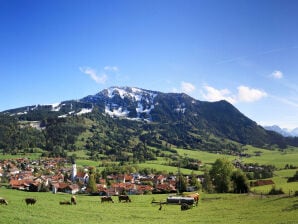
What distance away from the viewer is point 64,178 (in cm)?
16688

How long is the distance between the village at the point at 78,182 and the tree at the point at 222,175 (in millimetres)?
14301

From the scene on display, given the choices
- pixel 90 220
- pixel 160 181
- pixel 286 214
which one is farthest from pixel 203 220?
pixel 160 181

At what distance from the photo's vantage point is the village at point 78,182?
119 m

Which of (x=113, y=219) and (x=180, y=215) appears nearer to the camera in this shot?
(x=113, y=219)

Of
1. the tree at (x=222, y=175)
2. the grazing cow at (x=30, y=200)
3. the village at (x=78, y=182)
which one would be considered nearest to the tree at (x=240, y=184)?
the tree at (x=222, y=175)

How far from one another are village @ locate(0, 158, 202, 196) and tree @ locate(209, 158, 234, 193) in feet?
46.9

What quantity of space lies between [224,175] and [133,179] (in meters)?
87.5

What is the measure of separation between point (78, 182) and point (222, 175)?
275 ft

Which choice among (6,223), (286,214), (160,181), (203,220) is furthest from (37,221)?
(160,181)

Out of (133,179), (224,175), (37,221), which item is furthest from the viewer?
(133,179)

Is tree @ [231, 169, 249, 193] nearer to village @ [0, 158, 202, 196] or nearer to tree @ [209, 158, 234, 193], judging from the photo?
tree @ [209, 158, 234, 193]

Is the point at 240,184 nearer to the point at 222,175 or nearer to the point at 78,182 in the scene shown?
the point at 222,175

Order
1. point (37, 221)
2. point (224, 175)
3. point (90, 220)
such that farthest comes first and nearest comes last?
point (224, 175) → point (90, 220) → point (37, 221)

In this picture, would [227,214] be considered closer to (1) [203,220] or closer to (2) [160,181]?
(1) [203,220]
